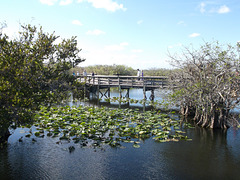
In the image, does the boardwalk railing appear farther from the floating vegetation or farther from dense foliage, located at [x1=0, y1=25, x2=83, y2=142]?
dense foliage, located at [x1=0, y1=25, x2=83, y2=142]

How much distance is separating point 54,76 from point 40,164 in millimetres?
3516

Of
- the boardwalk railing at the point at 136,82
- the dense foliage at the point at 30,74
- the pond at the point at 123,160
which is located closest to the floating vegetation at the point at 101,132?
the pond at the point at 123,160

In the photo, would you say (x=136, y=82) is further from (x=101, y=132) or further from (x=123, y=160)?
(x=123, y=160)

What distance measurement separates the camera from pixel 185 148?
1033 cm

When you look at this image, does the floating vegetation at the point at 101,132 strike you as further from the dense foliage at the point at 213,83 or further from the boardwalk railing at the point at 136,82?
the boardwalk railing at the point at 136,82

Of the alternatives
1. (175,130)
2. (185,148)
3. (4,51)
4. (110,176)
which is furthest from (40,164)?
(175,130)

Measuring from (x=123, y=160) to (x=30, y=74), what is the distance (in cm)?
481

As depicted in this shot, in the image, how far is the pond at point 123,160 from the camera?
7.81 m

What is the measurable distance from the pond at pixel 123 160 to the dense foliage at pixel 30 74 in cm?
159

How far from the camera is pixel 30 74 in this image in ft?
27.0

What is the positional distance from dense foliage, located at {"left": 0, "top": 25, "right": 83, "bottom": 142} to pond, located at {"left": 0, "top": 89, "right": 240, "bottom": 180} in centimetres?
159

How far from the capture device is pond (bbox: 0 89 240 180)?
307 inches

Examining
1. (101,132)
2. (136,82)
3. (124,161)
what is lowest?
(124,161)

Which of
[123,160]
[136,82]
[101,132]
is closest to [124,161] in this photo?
[123,160]
